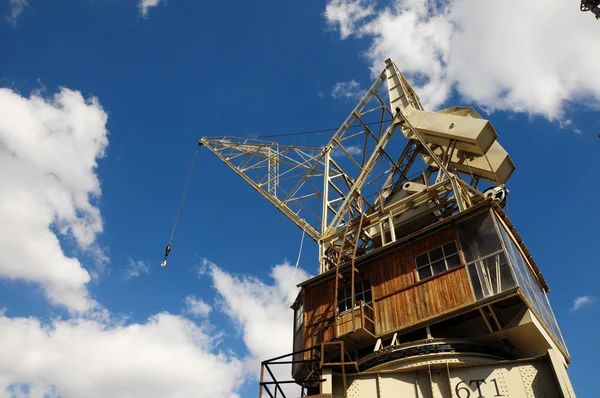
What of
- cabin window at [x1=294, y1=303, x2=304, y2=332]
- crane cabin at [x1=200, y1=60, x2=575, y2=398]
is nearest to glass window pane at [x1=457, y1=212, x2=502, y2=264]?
crane cabin at [x1=200, y1=60, x2=575, y2=398]

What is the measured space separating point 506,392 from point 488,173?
1341 cm

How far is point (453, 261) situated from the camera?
51.8ft

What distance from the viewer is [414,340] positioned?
51.8 ft

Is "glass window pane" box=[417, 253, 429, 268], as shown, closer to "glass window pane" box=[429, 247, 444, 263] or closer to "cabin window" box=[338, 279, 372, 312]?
"glass window pane" box=[429, 247, 444, 263]

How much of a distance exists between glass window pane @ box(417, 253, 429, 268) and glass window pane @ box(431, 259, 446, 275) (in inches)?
13.2

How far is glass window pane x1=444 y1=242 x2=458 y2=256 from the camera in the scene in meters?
16.0

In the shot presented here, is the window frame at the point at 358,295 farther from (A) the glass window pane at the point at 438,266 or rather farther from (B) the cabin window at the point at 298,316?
(B) the cabin window at the point at 298,316

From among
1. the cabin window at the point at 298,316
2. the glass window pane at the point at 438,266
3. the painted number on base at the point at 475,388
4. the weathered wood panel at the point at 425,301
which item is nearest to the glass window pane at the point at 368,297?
the weathered wood panel at the point at 425,301

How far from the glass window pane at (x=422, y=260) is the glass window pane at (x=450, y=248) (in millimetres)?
728

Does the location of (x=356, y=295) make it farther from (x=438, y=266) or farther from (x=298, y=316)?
(x=298, y=316)

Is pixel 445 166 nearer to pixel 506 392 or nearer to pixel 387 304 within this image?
pixel 387 304

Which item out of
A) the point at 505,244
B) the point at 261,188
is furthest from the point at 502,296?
the point at 261,188

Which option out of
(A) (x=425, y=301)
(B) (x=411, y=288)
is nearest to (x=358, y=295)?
(B) (x=411, y=288)

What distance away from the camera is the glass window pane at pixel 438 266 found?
52.1 ft
